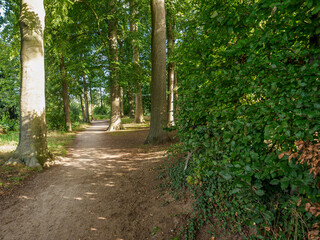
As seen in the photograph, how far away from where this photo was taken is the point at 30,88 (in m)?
5.93

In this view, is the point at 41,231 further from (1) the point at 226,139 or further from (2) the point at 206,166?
(1) the point at 226,139

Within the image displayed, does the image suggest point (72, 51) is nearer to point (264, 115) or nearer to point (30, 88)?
point (30, 88)

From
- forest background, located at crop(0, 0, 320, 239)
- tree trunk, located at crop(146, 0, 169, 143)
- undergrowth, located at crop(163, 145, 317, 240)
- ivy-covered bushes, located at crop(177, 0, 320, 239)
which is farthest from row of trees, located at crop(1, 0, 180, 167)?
undergrowth, located at crop(163, 145, 317, 240)

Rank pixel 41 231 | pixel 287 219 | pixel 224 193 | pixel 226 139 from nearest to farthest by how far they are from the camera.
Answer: pixel 287 219 < pixel 226 139 < pixel 224 193 < pixel 41 231

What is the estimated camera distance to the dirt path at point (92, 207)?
3.14 meters

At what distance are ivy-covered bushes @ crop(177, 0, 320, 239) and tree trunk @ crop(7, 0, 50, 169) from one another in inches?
219

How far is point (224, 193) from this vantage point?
2.79m

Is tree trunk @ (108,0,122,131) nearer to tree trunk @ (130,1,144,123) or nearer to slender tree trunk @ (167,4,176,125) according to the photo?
tree trunk @ (130,1,144,123)

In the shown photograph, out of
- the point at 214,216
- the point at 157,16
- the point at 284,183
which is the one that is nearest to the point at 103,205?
the point at 214,216

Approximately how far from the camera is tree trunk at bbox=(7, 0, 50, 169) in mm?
5898

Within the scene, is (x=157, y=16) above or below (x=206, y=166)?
above

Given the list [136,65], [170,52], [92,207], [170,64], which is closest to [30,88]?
[92,207]

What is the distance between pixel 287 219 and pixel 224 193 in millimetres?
875

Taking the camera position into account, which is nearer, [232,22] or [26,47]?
[232,22]
